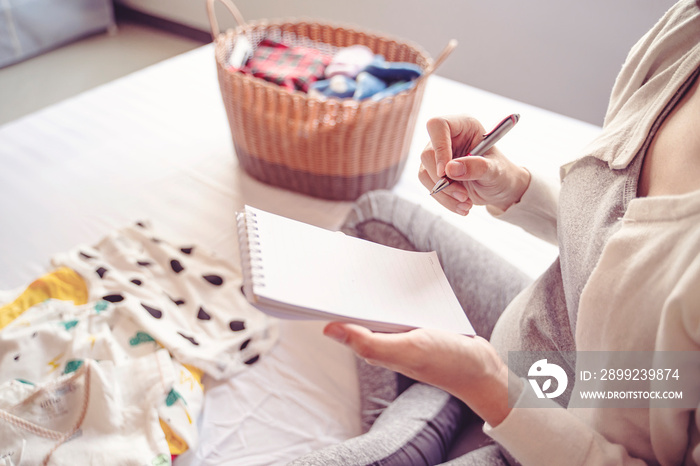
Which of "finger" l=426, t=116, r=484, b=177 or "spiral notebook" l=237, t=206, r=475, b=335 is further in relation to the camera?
"finger" l=426, t=116, r=484, b=177

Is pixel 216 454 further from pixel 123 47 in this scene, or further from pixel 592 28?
pixel 123 47

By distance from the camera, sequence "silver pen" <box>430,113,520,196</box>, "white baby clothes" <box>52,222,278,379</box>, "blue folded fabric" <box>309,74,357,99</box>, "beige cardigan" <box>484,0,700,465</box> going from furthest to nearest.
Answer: "blue folded fabric" <box>309,74,357,99</box>, "white baby clothes" <box>52,222,278,379</box>, "silver pen" <box>430,113,520,196</box>, "beige cardigan" <box>484,0,700,465</box>

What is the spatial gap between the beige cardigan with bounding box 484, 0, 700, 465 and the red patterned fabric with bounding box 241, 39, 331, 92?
84 centimetres

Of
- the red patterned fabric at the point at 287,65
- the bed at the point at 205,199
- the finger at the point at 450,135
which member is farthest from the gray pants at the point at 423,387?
the red patterned fabric at the point at 287,65

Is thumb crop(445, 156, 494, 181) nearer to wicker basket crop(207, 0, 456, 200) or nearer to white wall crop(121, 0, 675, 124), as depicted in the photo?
wicker basket crop(207, 0, 456, 200)

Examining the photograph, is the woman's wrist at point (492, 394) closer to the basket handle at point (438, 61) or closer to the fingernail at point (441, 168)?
the fingernail at point (441, 168)

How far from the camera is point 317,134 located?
1.10 meters

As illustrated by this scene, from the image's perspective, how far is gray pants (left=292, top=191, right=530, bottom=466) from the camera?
→ 0.57 meters

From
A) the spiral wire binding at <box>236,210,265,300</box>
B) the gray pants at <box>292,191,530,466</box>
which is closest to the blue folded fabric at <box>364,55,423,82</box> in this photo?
the gray pants at <box>292,191,530,466</box>

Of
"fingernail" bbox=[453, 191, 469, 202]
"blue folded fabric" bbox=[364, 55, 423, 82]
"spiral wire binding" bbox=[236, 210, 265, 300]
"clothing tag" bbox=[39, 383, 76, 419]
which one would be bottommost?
"clothing tag" bbox=[39, 383, 76, 419]

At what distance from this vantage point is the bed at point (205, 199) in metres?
0.77

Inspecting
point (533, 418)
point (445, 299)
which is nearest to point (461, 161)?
point (445, 299)

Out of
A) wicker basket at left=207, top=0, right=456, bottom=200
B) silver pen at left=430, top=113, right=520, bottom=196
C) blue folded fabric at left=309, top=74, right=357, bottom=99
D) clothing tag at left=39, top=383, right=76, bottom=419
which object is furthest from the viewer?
blue folded fabric at left=309, top=74, right=357, bottom=99

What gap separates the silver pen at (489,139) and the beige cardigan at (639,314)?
0.10 m
